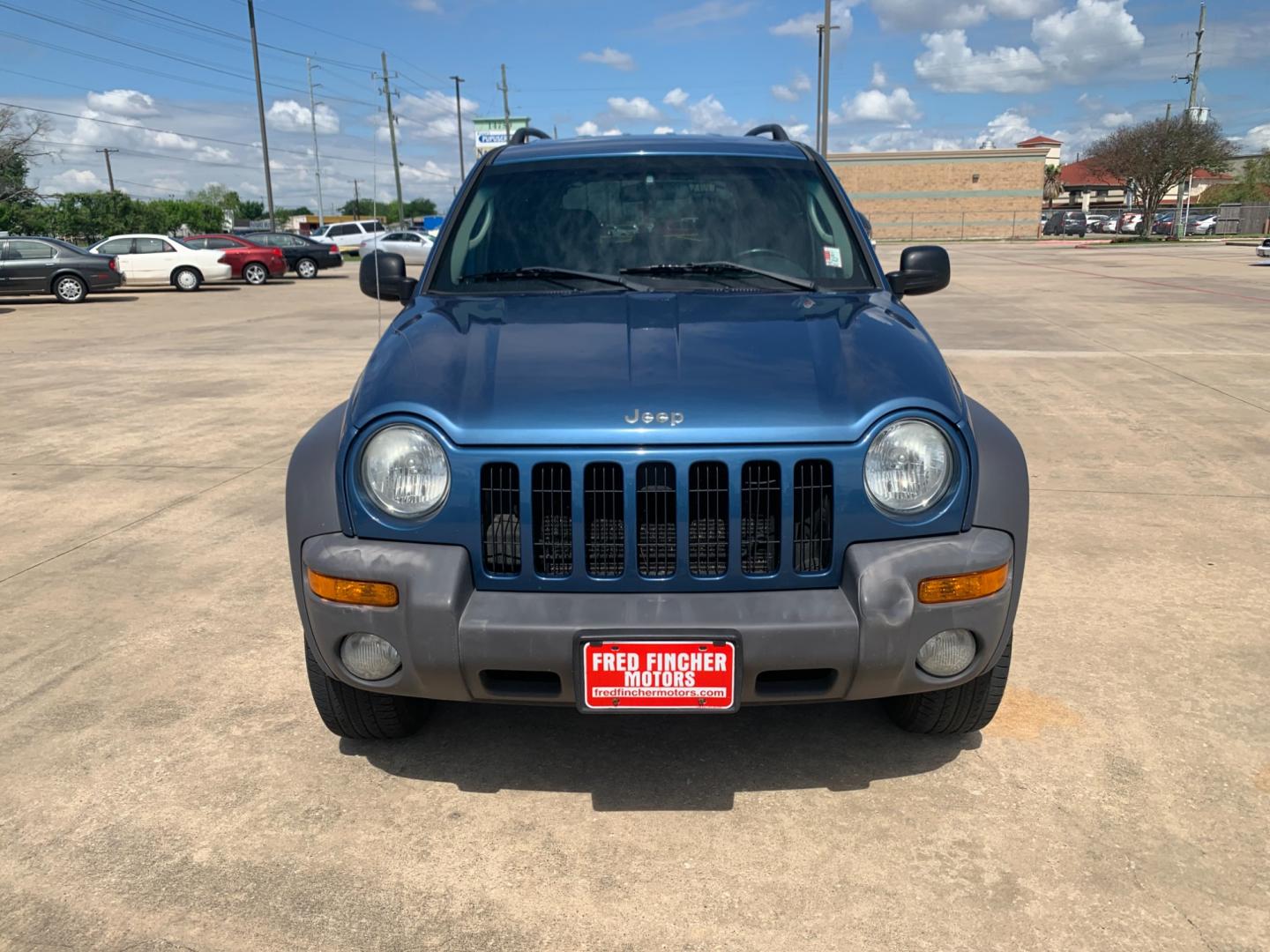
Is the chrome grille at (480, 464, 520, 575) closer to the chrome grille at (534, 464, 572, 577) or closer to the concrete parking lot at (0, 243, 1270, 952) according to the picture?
the chrome grille at (534, 464, 572, 577)

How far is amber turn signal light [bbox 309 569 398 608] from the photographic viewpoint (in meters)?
2.44

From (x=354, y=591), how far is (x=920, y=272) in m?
2.52

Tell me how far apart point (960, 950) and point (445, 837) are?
4.18 ft

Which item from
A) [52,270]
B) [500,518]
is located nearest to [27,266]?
[52,270]

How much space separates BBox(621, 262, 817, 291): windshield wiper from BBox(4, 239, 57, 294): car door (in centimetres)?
2202

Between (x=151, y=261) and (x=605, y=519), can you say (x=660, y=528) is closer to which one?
(x=605, y=519)

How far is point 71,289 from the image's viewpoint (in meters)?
21.6

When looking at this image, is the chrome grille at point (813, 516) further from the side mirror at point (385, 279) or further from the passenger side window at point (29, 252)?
the passenger side window at point (29, 252)

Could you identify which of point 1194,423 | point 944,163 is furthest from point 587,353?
point 944,163

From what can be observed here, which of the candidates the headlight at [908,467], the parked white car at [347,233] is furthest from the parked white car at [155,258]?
the headlight at [908,467]

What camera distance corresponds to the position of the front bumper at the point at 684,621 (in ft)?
7.72

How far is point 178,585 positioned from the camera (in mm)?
4449

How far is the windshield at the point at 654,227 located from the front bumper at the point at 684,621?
1.25 metres

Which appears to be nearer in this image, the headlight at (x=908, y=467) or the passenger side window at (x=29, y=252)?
the headlight at (x=908, y=467)
